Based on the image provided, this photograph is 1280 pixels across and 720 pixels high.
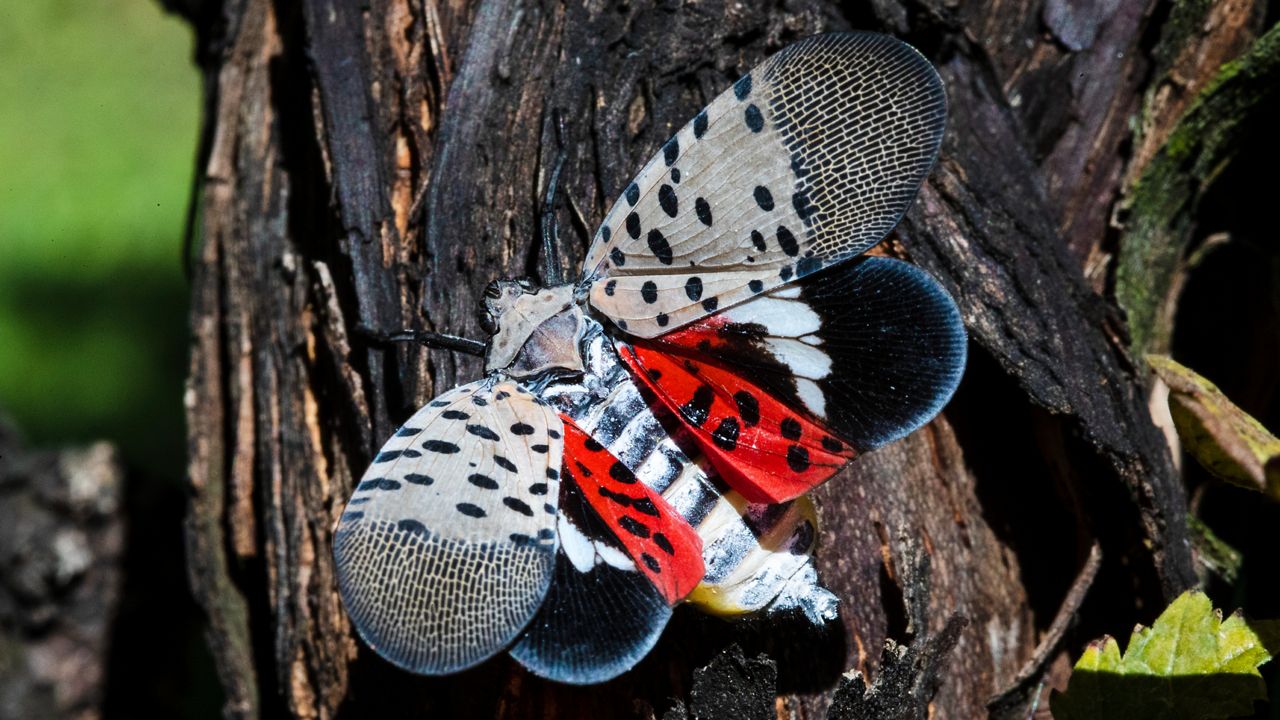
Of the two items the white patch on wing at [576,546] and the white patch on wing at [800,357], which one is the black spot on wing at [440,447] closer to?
the white patch on wing at [576,546]

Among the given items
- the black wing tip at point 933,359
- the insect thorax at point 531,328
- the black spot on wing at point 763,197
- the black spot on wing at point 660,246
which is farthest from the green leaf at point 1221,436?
the insect thorax at point 531,328

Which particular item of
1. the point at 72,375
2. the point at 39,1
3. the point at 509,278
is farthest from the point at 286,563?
the point at 39,1

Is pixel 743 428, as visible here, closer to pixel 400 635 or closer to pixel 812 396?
pixel 812 396

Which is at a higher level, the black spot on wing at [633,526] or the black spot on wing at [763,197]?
the black spot on wing at [763,197]

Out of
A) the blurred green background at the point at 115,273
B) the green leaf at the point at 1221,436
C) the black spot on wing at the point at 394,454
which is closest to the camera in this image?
the green leaf at the point at 1221,436

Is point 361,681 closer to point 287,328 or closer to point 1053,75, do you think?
point 287,328

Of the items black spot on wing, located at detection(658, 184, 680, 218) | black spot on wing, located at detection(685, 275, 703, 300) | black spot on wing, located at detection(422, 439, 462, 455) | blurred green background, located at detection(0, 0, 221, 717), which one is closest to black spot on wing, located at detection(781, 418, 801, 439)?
black spot on wing, located at detection(685, 275, 703, 300)

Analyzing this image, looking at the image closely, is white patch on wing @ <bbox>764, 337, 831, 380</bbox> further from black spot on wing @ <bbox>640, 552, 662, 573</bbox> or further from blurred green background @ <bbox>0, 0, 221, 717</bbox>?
blurred green background @ <bbox>0, 0, 221, 717</bbox>

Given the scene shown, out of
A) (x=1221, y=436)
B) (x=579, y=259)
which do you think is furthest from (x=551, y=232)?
(x=1221, y=436)
